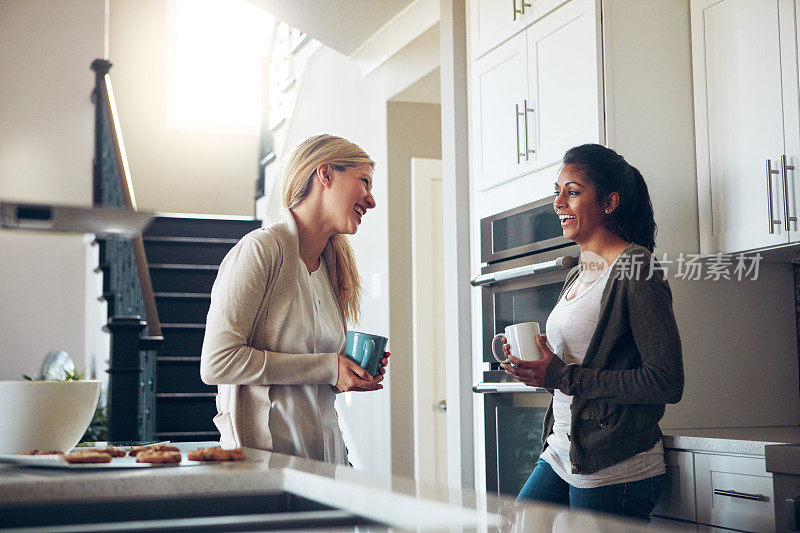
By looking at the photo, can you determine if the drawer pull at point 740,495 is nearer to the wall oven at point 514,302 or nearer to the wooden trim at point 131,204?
the wall oven at point 514,302

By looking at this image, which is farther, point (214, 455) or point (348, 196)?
point (348, 196)

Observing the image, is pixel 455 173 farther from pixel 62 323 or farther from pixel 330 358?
pixel 62 323

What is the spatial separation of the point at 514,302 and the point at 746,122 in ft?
3.09

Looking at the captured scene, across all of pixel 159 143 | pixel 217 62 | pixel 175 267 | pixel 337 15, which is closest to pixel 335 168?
pixel 337 15

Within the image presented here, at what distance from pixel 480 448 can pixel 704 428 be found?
3.03ft

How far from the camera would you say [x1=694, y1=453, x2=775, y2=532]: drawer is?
2.01 metres

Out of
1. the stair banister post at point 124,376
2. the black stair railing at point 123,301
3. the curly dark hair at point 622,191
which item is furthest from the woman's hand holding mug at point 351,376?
the stair banister post at point 124,376

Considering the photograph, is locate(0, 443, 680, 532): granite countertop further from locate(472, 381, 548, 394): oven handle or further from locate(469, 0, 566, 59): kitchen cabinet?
locate(469, 0, 566, 59): kitchen cabinet

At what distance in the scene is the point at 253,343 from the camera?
1.87 m

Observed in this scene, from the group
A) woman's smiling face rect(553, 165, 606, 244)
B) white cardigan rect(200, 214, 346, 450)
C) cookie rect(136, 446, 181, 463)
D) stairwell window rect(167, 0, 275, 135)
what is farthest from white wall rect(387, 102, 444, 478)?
stairwell window rect(167, 0, 275, 135)

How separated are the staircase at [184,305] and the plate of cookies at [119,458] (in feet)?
11.9

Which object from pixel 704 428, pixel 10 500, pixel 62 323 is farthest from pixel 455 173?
pixel 62 323

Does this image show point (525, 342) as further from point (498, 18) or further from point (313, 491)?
point (498, 18)

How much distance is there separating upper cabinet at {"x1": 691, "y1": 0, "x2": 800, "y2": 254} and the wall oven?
439mm
